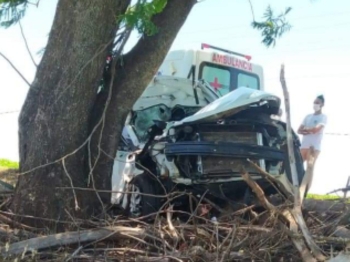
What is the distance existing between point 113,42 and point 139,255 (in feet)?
7.58

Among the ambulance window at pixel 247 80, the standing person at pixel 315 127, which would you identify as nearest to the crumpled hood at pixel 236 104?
the standing person at pixel 315 127

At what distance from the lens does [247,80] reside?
13477 millimetres

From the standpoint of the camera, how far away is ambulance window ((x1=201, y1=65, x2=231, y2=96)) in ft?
41.3

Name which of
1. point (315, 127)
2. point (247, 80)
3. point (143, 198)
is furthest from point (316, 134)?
point (143, 198)

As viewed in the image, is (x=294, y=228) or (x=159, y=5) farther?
(x=159, y=5)

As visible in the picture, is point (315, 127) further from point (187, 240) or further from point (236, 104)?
point (187, 240)

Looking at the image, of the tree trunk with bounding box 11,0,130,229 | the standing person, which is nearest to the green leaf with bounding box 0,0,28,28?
the tree trunk with bounding box 11,0,130,229

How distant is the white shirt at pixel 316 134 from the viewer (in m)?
10.7

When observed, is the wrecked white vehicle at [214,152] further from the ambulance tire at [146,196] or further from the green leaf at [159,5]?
the green leaf at [159,5]

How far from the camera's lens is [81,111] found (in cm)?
686

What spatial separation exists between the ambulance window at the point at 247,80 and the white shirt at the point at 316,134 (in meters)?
2.54

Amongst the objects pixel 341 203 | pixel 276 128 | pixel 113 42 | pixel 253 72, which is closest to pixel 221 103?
pixel 276 128

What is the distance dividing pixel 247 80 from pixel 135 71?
21.2 ft

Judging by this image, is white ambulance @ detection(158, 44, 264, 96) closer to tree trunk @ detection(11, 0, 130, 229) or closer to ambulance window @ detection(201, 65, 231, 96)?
ambulance window @ detection(201, 65, 231, 96)
